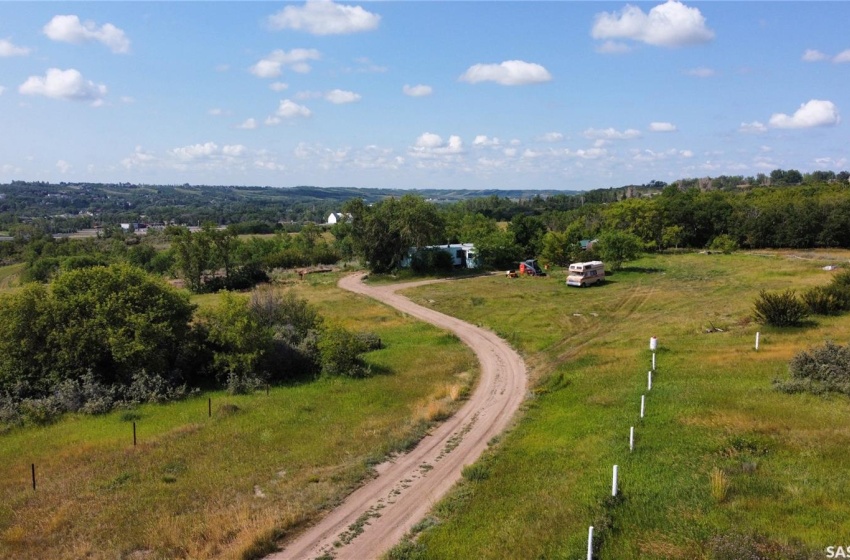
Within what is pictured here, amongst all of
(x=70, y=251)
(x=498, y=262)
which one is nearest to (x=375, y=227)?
(x=498, y=262)

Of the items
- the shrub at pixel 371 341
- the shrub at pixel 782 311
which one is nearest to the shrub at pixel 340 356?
the shrub at pixel 371 341

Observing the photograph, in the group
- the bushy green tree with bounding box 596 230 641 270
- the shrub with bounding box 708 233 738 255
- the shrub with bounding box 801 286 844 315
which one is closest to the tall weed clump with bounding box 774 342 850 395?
the shrub with bounding box 801 286 844 315

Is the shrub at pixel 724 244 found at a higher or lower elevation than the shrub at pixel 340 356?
higher

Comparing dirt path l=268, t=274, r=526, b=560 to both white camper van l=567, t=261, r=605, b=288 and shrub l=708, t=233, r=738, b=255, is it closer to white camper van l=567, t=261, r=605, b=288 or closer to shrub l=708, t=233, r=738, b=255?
white camper van l=567, t=261, r=605, b=288

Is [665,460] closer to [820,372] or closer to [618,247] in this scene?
[820,372]

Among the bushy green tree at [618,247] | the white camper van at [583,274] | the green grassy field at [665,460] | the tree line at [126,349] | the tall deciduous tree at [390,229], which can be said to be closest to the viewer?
the green grassy field at [665,460]

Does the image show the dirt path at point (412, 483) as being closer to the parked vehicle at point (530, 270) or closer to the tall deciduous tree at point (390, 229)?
the parked vehicle at point (530, 270)
